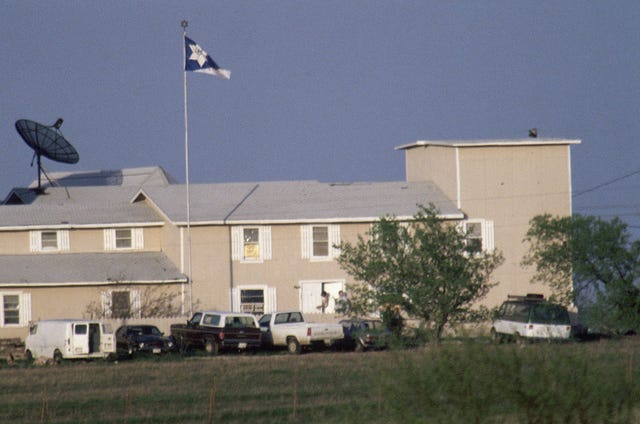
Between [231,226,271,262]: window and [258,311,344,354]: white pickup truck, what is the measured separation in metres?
6.17

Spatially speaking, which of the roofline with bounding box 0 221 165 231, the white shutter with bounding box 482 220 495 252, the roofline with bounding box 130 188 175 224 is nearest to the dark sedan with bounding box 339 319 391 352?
the white shutter with bounding box 482 220 495 252

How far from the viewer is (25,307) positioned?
158ft

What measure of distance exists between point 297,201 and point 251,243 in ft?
11.7

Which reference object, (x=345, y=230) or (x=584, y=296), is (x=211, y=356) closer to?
(x=345, y=230)

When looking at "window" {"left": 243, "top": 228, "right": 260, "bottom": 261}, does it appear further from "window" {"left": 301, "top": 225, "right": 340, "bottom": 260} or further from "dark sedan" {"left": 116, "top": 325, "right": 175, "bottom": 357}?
"dark sedan" {"left": 116, "top": 325, "right": 175, "bottom": 357}

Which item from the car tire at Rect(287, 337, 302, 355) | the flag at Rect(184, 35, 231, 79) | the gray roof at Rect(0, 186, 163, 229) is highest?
the flag at Rect(184, 35, 231, 79)

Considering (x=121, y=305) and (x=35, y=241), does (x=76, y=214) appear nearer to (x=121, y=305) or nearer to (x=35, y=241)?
(x=35, y=241)

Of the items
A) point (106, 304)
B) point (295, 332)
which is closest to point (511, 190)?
point (295, 332)

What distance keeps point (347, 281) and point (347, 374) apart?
20.2 m

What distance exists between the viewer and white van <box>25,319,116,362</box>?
3934cm

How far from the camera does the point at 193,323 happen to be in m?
43.1

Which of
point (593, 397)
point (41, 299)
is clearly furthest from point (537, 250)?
point (593, 397)

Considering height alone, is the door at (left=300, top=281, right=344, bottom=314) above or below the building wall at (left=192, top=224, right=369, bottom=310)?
below

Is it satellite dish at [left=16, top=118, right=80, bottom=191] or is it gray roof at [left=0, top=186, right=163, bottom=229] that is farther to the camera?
satellite dish at [left=16, top=118, right=80, bottom=191]
